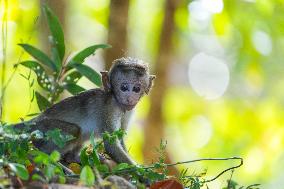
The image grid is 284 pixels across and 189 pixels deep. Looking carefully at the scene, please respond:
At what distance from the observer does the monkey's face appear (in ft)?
16.8

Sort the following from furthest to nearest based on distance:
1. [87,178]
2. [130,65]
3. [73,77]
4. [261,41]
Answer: [261,41] < [73,77] < [130,65] < [87,178]

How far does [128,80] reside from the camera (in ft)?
16.8

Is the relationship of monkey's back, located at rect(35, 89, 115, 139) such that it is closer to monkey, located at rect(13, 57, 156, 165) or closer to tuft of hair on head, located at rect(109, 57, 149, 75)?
monkey, located at rect(13, 57, 156, 165)

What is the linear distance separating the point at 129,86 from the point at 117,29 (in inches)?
97.7

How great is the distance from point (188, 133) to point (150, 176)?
10.2 meters

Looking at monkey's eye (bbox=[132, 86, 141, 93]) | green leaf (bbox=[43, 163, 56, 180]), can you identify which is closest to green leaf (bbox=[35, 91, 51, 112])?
monkey's eye (bbox=[132, 86, 141, 93])

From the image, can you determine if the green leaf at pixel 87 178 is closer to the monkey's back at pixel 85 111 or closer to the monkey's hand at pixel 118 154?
the monkey's hand at pixel 118 154

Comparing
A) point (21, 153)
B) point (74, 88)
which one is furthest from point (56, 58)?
point (21, 153)

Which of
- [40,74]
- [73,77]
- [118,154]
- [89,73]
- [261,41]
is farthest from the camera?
[261,41]

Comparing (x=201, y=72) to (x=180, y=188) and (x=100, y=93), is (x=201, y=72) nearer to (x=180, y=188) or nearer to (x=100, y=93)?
(x=100, y=93)

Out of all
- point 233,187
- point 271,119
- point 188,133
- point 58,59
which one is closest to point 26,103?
point 188,133

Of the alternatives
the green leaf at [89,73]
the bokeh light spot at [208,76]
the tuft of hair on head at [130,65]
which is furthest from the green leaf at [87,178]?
the bokeh light spot at [208,76]

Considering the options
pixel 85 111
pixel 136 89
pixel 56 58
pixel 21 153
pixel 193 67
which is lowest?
pixel 21 153

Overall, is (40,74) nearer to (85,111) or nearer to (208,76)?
(85,111)
